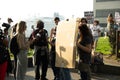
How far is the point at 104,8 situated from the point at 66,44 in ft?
300

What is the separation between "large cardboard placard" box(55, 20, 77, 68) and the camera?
28.1 feet

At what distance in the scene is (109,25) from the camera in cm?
1554

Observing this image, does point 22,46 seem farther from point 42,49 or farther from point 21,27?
point 42,49

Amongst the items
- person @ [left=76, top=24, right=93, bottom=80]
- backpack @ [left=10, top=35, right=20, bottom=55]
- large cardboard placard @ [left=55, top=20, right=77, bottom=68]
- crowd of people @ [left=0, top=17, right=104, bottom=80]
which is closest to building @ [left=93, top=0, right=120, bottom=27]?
crowd of people @ [left=0, top=17, right=104, bottom=80]

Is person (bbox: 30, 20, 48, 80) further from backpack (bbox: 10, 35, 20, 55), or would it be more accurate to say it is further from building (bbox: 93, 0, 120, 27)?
building (bbox: 93, 0, 120, 27)

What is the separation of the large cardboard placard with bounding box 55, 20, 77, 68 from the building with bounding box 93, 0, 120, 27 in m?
87.3

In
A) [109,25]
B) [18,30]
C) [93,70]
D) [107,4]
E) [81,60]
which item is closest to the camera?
[81,60]

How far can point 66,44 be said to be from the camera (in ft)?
28.7

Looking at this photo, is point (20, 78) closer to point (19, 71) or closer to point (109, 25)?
point (19, 71)

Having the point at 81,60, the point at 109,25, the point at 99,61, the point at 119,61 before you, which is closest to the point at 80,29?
the point at 81,60

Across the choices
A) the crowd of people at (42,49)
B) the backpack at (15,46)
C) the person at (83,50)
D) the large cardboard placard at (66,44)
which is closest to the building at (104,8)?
the crowd of people at (42,49)

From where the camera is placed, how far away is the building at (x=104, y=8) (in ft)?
315

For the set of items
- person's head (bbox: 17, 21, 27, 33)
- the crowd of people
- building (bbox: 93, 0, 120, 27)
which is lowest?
building (bbox: 93, 0, 120, 27)

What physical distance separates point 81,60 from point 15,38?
1.74 metres
